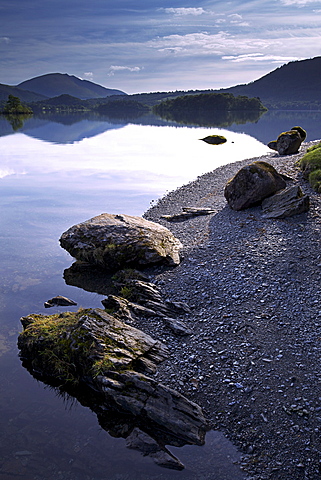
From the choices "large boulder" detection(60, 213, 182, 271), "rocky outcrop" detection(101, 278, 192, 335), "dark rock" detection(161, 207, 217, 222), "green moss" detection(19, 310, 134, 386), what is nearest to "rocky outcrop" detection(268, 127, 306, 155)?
"dark rock" detection(161, 207, 217, 222)

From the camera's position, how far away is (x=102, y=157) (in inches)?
2314

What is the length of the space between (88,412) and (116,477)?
2.28 m

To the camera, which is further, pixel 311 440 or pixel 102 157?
pixel 102 157

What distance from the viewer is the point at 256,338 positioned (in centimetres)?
1180

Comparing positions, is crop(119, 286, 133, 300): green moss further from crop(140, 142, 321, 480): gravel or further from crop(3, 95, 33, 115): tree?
crop(3, 95, 33, 115): tree

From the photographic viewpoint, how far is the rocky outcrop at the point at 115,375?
30.5ft

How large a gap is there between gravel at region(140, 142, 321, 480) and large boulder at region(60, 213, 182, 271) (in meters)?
0.96

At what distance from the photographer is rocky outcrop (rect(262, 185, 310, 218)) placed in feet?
65.2

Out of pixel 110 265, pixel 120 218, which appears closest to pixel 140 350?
pixel 110 265

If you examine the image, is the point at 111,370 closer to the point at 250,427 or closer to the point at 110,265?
the point at 250,427

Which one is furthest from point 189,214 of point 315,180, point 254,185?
point 315,180

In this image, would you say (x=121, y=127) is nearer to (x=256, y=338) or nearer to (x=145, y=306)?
(x=145, y=306)

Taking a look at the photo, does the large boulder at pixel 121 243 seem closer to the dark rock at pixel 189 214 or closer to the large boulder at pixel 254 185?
the dark rock at pixel 189 214

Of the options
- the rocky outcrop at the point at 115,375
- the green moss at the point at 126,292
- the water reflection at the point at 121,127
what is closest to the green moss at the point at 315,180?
the green moss at the point at 126,292
